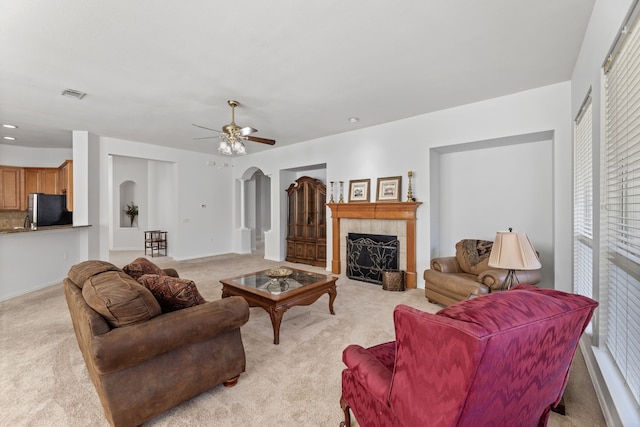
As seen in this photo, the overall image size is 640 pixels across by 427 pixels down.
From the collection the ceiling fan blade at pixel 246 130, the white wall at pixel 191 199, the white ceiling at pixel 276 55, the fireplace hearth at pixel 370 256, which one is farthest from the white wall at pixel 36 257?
the fireplace hearth at pixel 370 256

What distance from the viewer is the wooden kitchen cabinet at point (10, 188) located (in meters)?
6.29

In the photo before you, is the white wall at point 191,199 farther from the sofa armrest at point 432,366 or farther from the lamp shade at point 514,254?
the sofa armrest at point 432,366

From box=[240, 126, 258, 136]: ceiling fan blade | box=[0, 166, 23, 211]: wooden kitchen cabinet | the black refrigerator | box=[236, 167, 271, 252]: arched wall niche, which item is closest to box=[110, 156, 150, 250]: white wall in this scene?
box=[0, 166, 23, 211]: wooden kitchen cabinet

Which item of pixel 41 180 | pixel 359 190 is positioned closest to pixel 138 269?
pixel 359 190

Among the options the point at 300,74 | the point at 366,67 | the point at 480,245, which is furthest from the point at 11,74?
the point at 480,245

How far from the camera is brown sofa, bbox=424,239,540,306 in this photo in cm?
316

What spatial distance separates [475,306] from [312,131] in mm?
4918

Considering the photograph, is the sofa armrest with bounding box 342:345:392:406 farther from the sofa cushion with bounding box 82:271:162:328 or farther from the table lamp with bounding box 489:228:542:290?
the table lamp with bounding box 489:228:542:290

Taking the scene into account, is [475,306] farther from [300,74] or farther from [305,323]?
[300,74]

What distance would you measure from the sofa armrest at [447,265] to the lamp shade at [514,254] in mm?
1700

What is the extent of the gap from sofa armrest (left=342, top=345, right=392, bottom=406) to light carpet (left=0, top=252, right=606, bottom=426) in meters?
0.59

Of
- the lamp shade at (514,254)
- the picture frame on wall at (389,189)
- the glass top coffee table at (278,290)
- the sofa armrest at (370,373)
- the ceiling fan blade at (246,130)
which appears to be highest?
the ceiling fan blade at (246,130)

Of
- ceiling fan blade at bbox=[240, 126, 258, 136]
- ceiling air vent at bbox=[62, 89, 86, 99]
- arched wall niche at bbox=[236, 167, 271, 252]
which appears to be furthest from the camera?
arched wall niche at bbox=[236, 167, 271, 252]

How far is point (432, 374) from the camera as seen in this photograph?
0.99 m
